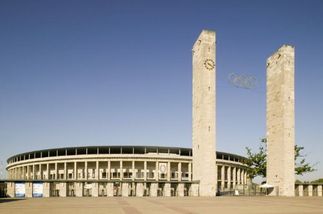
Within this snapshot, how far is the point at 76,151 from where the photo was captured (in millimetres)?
87188

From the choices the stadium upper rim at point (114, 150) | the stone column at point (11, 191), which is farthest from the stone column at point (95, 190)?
the stadium upper rim at point (114, 150)

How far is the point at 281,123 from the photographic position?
184 ft

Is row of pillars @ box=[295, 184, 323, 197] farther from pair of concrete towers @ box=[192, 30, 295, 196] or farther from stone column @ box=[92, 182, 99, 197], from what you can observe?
stone column @ box=[92, 182, 99, 197]

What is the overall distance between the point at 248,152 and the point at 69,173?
43.5 m

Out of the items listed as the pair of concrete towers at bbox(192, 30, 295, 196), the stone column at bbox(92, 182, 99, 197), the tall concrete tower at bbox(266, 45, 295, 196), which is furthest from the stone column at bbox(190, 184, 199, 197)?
the tall concrete tower at bbox(266, 45, 295, 196)

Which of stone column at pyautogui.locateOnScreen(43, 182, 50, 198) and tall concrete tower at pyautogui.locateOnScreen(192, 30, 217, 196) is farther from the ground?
tall concrete tower at pyautogui.locateOnScreen(192, 30, 217, 196)

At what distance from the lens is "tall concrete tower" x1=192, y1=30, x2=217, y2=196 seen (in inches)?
1897

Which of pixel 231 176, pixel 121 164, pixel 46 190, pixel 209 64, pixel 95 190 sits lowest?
pixel 231 176

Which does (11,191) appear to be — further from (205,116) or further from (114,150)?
(114,150)

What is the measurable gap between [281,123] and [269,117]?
366 centimetres

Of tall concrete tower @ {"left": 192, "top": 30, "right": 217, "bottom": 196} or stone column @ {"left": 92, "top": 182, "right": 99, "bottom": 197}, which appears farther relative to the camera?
tall concrete tower @ {"left": 192, "top": 30, "right": 217, "bottom": 196}

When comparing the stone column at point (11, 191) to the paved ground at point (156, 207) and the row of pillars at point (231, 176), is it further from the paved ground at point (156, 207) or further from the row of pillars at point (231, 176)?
the row of pillars at point (231, 176)

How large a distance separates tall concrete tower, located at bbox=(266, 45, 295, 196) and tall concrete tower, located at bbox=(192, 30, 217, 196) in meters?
12.7

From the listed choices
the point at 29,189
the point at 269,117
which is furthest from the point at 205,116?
the point at 29,189
